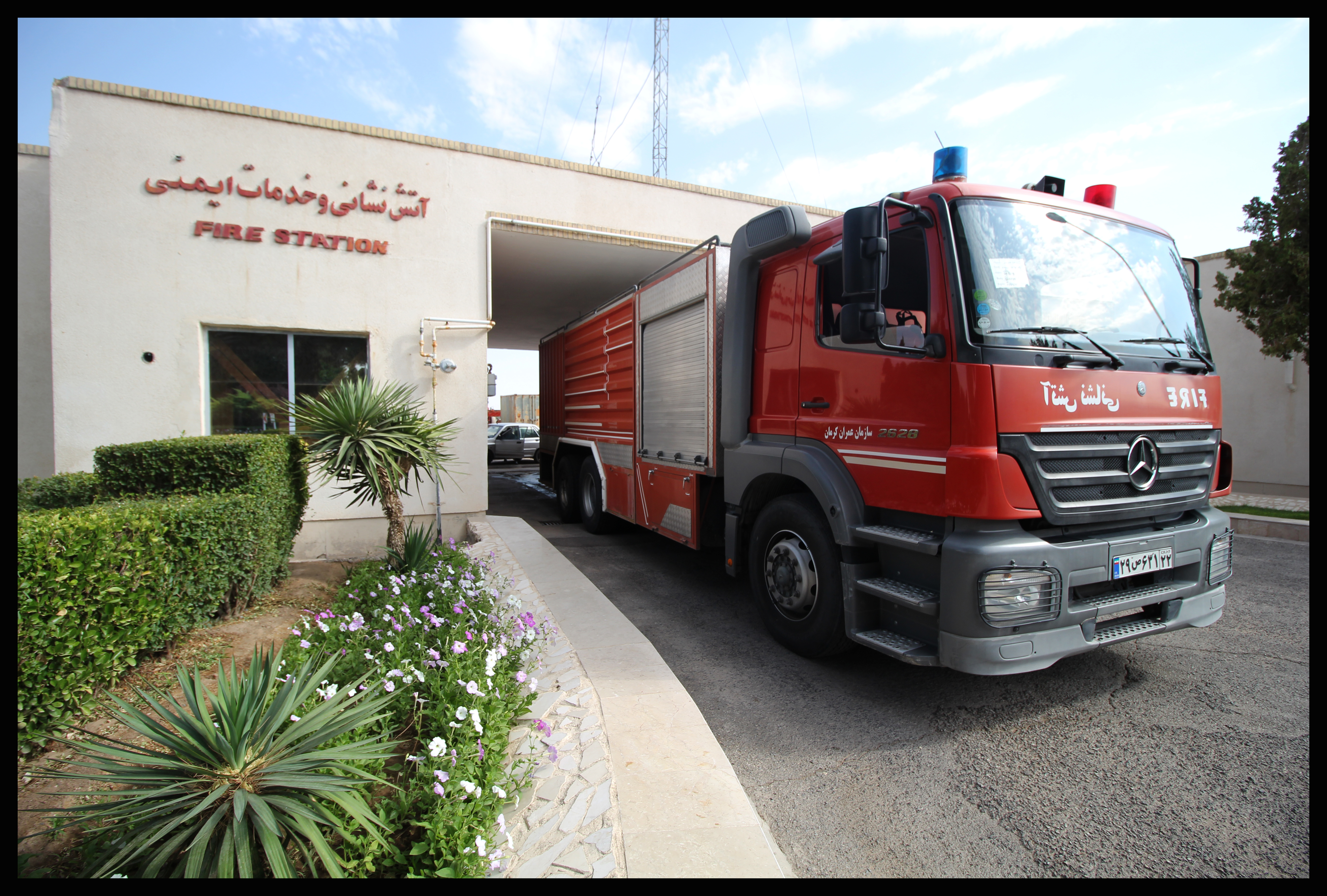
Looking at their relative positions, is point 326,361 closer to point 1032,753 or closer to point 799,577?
point 799,577

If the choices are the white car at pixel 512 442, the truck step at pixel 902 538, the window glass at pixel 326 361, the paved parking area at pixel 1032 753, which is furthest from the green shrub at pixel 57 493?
the white car at pixel 512 442

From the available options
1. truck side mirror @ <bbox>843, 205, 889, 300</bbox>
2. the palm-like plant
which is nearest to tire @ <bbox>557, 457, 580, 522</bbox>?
the palm-like plant

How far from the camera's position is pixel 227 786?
1922 mm

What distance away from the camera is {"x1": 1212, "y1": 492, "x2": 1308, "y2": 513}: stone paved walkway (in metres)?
8.95

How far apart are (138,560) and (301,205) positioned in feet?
21.0

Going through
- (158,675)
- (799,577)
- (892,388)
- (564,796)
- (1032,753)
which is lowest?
(1032,753)

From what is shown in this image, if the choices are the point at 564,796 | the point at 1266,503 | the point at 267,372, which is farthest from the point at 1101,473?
the point at 1266,503

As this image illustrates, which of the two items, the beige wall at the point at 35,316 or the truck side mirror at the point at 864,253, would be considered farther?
the beige wall at the point at 35,316

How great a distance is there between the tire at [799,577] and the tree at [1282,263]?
10191 millimetres

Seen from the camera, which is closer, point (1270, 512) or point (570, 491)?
point (1270, 512)

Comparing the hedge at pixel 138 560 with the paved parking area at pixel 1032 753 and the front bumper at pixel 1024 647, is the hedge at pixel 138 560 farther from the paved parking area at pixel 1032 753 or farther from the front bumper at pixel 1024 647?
the front bumper at pixel 1024 647

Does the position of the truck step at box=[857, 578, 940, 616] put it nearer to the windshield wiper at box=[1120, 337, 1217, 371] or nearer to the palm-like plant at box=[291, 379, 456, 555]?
the windshield wiper at box=[1120, 337, 1217, 371]

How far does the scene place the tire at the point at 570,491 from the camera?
31.0 ft
